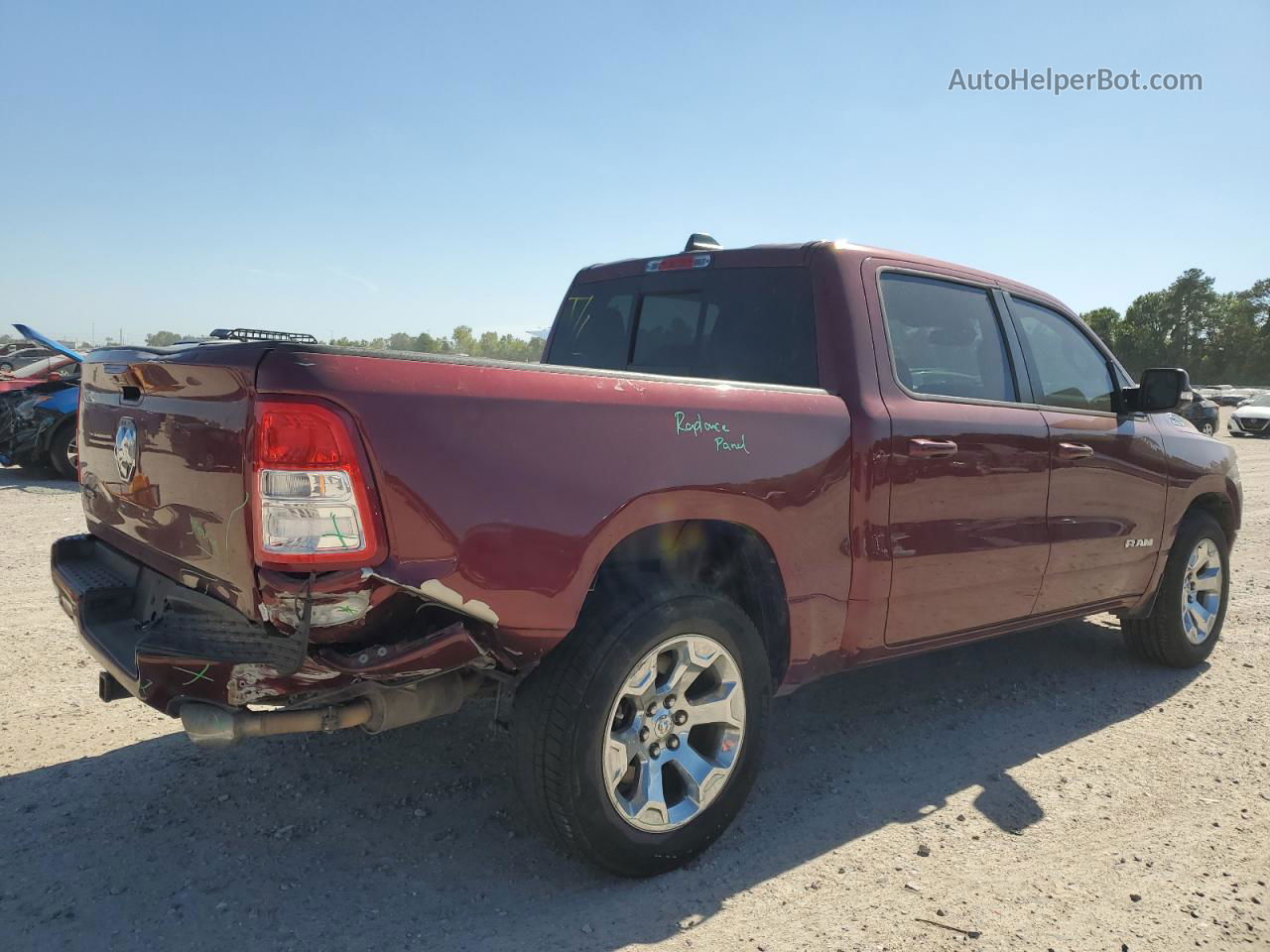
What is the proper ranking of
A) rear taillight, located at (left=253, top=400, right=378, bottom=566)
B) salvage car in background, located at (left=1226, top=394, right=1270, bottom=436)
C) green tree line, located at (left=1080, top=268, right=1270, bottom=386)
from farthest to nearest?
green tree line, located at (left=1080, top=268, right=1270, bottom=386) → salvage car in background, located at (left=1226, top=394, right=1270, bottom=436) → rear taillight, located at (left=253, top=400, right=378, bottom=566)

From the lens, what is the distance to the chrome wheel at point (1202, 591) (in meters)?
5.05

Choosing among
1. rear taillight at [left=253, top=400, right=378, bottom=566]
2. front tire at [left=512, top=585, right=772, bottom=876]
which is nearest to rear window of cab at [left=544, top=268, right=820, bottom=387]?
front tire at [left=512, top=585, right=772, bottom=876]

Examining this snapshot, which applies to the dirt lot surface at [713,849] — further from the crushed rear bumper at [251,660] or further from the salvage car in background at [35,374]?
the salvage car in background at [35,374]

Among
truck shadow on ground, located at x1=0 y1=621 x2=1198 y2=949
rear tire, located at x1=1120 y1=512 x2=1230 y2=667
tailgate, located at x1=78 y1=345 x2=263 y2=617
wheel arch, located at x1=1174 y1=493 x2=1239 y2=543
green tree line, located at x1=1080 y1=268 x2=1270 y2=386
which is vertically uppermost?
green tree line, located at x1=1080 y1=268 x2=1270 y2=386

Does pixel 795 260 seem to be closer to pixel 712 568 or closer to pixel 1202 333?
pixel 712 568

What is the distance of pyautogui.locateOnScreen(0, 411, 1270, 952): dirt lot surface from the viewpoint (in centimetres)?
257

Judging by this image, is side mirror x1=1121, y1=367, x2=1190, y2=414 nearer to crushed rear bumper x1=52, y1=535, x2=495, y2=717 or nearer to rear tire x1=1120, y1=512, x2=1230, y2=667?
rear tire x1=1120, y1=512, x2=1230, y2=667

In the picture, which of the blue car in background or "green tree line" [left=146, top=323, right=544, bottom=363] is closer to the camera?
"green tree line" [left=146, top=323, right=544, bottom=363]

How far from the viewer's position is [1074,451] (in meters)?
4.08

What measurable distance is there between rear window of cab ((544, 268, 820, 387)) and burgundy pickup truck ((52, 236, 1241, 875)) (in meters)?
0.01

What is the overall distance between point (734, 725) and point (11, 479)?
439 inches

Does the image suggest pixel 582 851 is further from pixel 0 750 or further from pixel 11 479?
pixel 11 479

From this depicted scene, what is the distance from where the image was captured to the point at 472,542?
231 cm

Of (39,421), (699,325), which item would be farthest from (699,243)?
(39,421)
